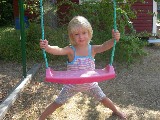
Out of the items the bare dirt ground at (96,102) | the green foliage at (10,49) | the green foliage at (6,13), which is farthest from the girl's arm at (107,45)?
the green foliage at (6,13)

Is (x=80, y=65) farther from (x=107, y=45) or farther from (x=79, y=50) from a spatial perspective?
(x=107, y=45)

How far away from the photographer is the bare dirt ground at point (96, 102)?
3.67 metres

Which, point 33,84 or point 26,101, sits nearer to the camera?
point 26,101

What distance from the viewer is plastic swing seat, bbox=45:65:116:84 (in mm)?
2822

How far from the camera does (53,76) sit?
9.61 feet

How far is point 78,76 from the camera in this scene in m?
2.87

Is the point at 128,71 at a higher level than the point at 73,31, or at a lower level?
lower

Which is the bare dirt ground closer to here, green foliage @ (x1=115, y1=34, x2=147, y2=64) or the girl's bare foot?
the girl's bare foot

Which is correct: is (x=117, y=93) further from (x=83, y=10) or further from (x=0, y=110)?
(x=83, y=10)

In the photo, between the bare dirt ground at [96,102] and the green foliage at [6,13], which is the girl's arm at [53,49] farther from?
the green foliage at [6,13]

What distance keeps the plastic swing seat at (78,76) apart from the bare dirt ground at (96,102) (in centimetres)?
74

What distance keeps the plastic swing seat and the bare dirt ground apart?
0.74m

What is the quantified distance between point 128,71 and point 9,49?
2643mm

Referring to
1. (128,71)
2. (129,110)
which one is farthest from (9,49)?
(129,110)
